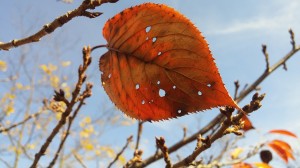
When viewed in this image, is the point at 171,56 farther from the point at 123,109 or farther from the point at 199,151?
the point at 199,151

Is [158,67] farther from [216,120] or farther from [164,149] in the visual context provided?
[216,120]

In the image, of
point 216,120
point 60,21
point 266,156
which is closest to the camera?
point 60,21

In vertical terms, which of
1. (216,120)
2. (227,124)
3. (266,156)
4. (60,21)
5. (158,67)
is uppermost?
(216,120)

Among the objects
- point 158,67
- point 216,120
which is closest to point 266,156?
point 216,120

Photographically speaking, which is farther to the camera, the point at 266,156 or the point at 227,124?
the point at 266,156

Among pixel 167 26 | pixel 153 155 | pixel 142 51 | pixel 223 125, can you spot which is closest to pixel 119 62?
pixel 142 51

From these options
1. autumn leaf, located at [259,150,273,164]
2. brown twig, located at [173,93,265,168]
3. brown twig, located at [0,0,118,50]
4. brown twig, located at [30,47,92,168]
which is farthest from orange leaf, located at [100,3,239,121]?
autumn leaf, located at [259,150,273,164]

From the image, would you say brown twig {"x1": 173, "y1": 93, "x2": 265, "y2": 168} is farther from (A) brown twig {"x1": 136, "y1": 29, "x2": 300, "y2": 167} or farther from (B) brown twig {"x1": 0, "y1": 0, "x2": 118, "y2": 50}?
(A) brown twig {"x1": 136, "y1": 29, "x2": 300, "y2": 167}
